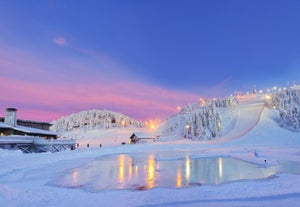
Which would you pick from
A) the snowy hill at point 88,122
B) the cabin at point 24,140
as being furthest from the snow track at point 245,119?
the snowy hill at point 88,122

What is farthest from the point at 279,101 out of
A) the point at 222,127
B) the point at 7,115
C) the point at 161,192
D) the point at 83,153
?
the point at 161,192

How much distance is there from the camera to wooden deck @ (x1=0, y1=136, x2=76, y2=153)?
40891 mm

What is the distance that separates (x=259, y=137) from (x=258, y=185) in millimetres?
64583

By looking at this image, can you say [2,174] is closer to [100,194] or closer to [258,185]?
[100,194]

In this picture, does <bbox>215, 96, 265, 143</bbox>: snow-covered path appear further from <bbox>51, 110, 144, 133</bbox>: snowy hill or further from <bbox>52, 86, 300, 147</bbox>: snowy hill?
<bbox>51, 110, 144, 133</bbox>: snowy hill

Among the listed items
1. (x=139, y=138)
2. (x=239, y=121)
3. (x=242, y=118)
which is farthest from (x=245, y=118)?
(x=139, y=138)

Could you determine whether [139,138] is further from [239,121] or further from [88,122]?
[88,122]

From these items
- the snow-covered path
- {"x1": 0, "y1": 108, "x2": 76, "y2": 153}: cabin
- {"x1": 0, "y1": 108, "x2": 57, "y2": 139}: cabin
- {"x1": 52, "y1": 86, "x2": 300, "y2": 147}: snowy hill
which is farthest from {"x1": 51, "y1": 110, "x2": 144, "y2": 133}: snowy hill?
{"x1": 0, "y1": 108, "x2": 76, "y2": 153}: cabin

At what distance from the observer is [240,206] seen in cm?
1116

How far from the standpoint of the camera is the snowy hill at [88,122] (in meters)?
Result: 166

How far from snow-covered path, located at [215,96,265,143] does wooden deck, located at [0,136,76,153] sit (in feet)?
144

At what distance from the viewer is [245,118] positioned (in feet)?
311

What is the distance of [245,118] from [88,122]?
11300 centimetres

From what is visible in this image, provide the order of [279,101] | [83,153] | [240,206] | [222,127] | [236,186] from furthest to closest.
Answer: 1. [279,101]
2. [222,127]
3. [83,153]
4. [236,186]
5. [240,206]
